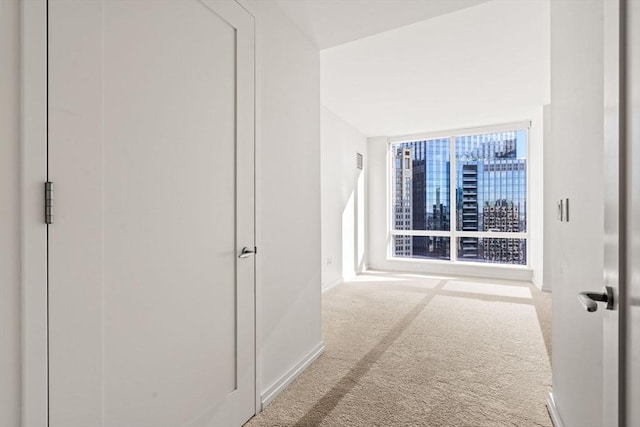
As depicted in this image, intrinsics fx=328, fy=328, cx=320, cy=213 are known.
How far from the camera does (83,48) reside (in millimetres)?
1029

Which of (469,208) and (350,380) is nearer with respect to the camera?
(350,380)

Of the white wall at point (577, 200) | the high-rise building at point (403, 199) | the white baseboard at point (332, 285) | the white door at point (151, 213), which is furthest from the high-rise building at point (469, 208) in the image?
the white door at point (151, 213)

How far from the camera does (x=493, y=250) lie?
5711 millimetres

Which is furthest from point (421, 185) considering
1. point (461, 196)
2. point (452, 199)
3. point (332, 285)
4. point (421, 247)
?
point (332, 285)

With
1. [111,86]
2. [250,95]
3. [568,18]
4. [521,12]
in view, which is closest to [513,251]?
[521,12]

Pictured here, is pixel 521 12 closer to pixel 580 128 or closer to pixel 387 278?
pixel 580 128

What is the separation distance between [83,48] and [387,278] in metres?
5.07

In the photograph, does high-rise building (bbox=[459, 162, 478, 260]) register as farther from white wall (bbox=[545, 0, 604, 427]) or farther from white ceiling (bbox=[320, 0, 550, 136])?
white wall (bbox=[545, 0, 604, 427])

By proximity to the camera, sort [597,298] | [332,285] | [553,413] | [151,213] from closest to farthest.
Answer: [597,298]
[151,213]
[553,413]
[332,285]

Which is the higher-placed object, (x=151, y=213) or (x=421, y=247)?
(x=151, y=213)

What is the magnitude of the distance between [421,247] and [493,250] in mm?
1213

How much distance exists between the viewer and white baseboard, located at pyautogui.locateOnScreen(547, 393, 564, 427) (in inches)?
65.4

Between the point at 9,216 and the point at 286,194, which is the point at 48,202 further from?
the point at 286,194

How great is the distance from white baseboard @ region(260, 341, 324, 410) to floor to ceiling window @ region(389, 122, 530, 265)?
13.6 feet
